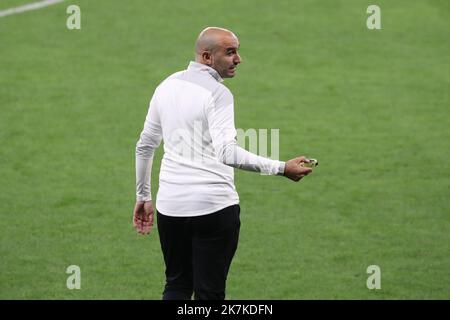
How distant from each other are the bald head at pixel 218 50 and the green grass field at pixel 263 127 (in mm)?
2911

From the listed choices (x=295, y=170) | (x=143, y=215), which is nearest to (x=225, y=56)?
(x=295, y=170)

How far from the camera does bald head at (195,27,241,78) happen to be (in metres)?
5.49

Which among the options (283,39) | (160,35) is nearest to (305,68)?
(283,39)

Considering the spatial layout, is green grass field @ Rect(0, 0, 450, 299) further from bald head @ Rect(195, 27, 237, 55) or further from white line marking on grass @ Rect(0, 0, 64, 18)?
bald head @ Rect(195, 27, 237, 55)

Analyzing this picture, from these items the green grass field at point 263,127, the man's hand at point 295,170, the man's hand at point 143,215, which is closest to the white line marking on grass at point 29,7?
the green grass field at point 263,127

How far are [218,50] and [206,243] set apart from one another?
1.02 meters

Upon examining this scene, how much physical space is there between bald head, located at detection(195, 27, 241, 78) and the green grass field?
9.55 ft

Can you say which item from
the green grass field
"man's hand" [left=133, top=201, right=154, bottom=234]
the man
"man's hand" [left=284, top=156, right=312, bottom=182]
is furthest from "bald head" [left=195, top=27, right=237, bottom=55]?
the green grass field

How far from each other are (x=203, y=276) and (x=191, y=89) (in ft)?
3.25

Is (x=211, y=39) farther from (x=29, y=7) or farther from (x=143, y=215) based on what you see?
(x=29, y=7)

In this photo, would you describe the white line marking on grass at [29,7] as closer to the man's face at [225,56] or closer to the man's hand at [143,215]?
the man's hand at [143,215]

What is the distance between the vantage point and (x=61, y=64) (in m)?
13.9

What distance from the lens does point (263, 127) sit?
1226cm

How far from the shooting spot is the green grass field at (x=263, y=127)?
8555 millimetres
